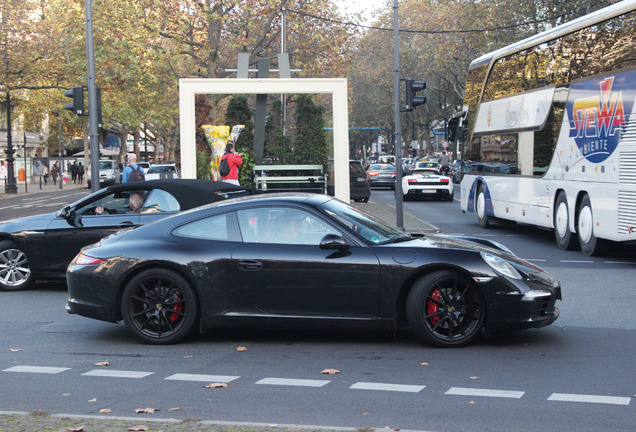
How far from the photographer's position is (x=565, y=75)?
15.9 m

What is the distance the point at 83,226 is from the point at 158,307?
12.3 feet

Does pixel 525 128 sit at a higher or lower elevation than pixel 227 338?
higher

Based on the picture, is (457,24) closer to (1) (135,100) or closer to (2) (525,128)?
(1) (135,100)

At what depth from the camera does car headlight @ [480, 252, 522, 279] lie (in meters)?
7.31

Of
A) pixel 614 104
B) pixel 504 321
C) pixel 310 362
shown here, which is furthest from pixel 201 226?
pixel 614 104

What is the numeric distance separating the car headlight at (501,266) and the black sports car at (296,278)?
12 mm

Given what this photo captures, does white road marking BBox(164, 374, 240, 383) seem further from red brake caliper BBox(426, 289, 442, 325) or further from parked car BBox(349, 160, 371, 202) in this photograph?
parked car BBox(349, 160, 371, 202)

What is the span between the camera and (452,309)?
23.9ft

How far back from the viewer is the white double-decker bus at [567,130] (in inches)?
536

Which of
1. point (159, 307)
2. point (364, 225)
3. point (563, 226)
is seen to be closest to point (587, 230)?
point (563, 226)

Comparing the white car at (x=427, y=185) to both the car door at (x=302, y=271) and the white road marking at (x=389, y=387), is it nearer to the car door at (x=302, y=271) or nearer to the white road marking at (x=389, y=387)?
the car door at (x=302, y=271)

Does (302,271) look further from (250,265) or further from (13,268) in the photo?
(13,268)

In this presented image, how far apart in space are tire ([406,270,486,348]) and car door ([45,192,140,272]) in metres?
4.83

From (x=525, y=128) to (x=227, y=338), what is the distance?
11.5 meters
